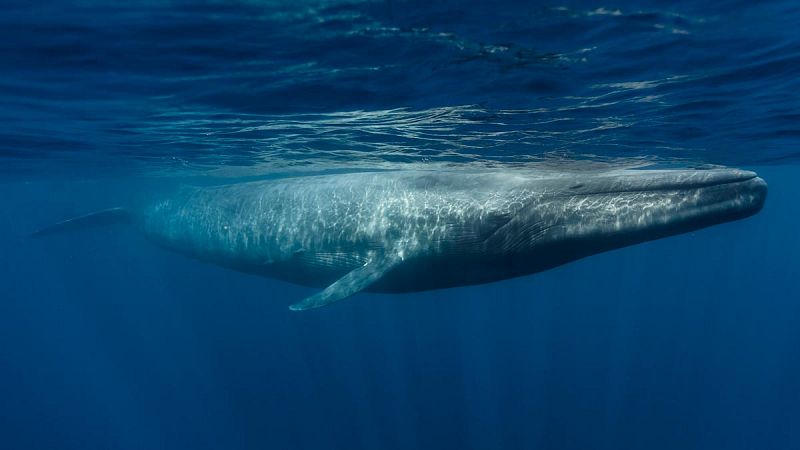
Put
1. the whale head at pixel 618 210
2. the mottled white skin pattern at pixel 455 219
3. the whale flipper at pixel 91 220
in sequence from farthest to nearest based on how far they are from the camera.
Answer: the whale flipper at pixel 91 220
the mottled white skin pattern at pixel 455 219
the whale head at pixel 618 210

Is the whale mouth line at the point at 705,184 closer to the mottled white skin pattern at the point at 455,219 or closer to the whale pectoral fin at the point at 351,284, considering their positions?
the mottled white skin pattern at the point at 455,219

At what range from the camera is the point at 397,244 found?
8.98 m

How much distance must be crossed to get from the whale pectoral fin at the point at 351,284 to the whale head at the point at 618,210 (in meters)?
2.01

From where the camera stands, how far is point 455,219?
8641 mm

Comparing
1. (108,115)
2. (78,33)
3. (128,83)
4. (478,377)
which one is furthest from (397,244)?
(478,377)

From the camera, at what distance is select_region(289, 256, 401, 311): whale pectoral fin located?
791cm

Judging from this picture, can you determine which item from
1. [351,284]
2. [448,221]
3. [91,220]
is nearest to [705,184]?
Answer: [448,221]

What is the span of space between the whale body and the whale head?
0.02 m

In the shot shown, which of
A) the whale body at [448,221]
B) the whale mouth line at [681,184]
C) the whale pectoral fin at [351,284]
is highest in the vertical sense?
the whale mouth line at [681,184]

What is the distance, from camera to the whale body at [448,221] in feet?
22.5

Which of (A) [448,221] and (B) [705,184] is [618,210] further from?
(A) [448,221]

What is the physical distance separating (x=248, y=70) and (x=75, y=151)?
1579cm

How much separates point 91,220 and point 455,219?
17.6 meters

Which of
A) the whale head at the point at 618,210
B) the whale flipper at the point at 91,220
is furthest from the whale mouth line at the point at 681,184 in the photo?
the whale flipper at the point at 91,220
